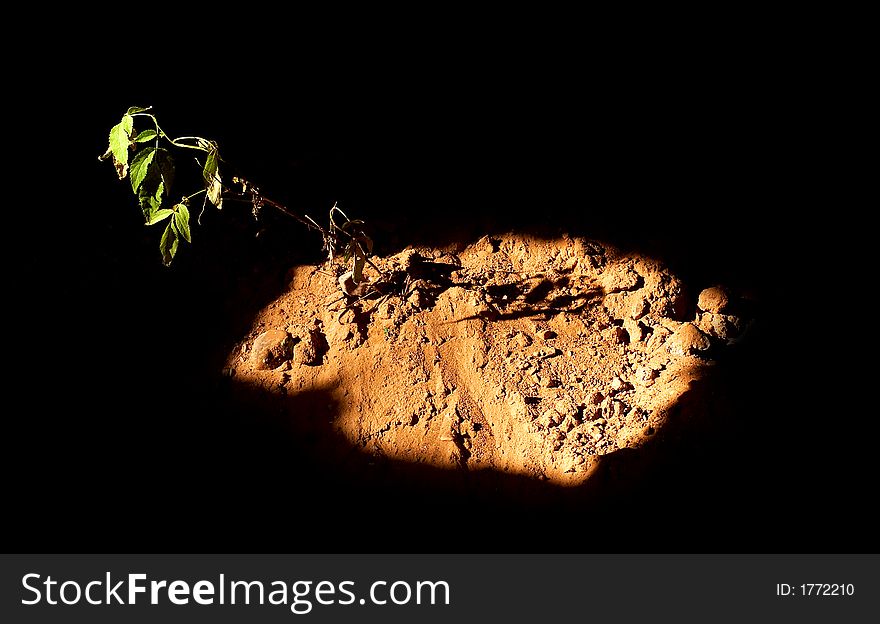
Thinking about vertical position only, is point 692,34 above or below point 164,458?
above

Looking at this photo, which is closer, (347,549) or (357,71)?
(347,549)

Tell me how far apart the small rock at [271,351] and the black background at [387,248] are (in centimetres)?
18

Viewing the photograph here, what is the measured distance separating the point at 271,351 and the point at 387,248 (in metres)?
0.72

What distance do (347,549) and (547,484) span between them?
71cm

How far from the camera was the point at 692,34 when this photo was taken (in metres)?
3.16

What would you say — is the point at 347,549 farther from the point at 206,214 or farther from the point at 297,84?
the point at 297,84

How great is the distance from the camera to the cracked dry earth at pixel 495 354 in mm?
2207

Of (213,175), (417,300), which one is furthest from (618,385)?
(213,175)

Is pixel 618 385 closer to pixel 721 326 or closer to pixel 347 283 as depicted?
pixel 721 326

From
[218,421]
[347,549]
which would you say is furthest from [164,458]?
[347,549]

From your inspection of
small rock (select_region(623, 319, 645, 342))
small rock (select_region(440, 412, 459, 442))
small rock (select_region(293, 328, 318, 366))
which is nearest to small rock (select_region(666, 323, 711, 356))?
small rock (select_region(623, 319, 645, 342))

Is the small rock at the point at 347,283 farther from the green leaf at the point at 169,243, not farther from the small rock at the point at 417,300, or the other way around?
the green leaf at the point at 169,243

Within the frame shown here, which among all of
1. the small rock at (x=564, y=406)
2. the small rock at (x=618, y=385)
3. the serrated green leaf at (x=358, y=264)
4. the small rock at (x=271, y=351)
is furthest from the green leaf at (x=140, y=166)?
the small rock at (x=618, y=385)

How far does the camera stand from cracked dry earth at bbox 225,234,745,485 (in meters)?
2.21
